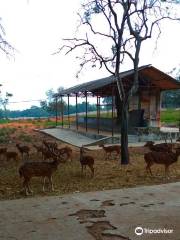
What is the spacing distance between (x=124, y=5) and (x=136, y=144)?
963cm

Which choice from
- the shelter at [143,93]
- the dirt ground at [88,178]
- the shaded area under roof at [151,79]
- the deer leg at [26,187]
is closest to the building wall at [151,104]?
the shelter at [143,93]

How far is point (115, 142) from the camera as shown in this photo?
24594mm

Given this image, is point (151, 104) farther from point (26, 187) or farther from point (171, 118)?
point (26, 187)

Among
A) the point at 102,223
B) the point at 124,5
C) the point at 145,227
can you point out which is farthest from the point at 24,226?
the point at 124,5

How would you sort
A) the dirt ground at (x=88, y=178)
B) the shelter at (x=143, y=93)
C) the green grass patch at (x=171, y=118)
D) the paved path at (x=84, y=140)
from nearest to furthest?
the dirt ground at (x=88, y=178) < the paved path at (x=84, y=140) < the shelter at (x=143, y=93) < the green grass patch at (x=171, y=118)

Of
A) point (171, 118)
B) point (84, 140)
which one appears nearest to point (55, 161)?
point (84, 140)

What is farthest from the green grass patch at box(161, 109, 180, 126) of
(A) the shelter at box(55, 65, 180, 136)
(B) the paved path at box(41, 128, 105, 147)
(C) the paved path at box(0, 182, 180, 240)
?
(C) the paved path at box(0, 182, 180, 240)

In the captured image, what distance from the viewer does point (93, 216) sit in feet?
25.4

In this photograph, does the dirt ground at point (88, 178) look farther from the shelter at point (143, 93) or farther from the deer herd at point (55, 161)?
the shelter at point (143, 93)

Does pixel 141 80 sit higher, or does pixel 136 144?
pixel 141 80

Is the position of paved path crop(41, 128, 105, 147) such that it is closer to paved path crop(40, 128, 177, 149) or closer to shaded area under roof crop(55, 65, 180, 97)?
paved path crop(40, 128, 177, 149)

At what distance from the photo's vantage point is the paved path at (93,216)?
6.73 meters

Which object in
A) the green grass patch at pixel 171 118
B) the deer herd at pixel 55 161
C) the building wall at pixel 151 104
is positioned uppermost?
the building wall at pixel 151 104

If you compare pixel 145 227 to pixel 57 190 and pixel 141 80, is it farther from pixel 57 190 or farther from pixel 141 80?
pixel 141 80
